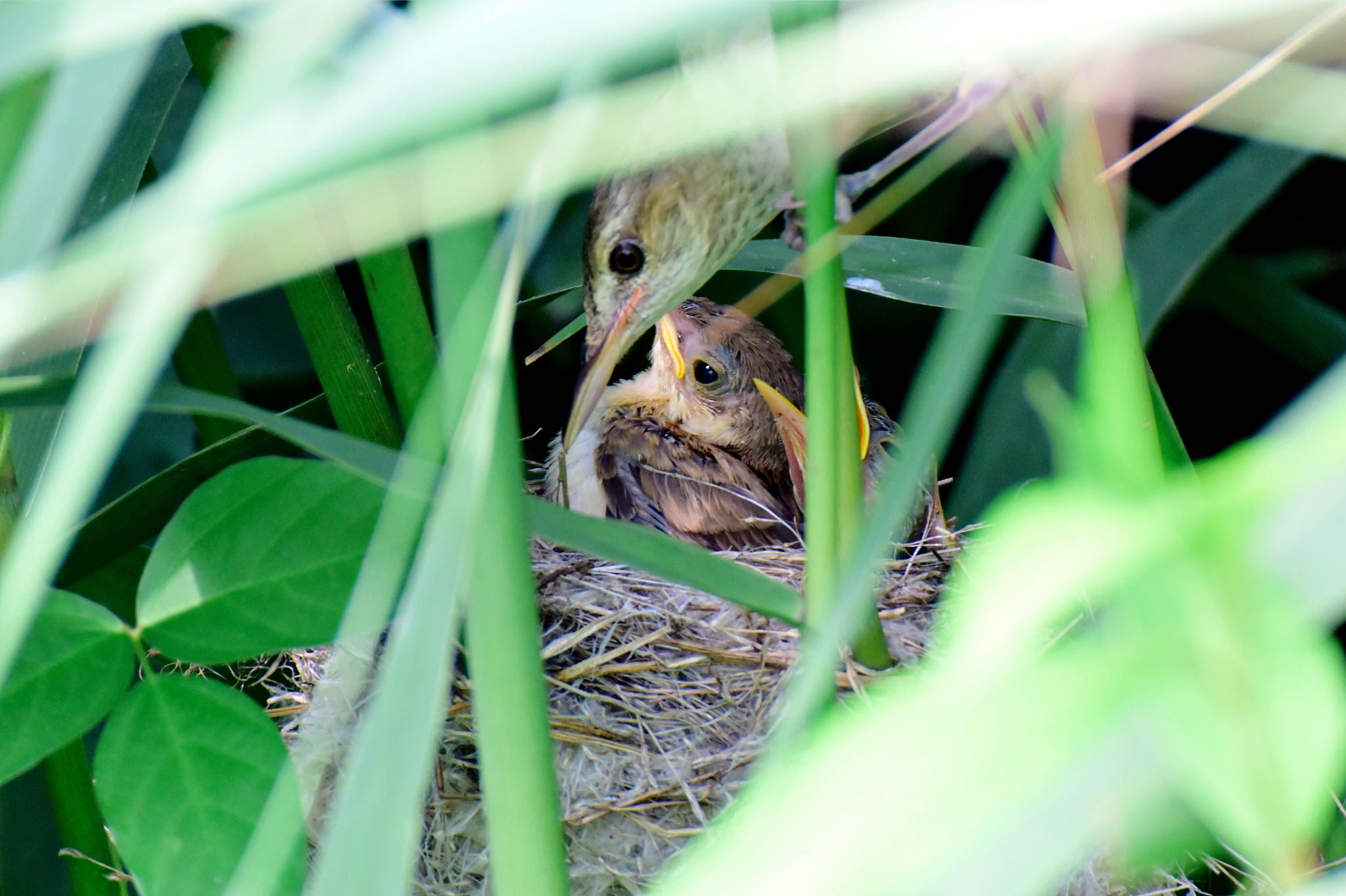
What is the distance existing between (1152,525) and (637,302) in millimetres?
1009

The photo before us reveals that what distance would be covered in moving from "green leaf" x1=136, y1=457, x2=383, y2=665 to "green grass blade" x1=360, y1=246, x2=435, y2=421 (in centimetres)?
6

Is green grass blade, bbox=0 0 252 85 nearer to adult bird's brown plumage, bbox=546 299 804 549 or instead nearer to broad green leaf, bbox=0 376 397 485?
broad green leaf, bbox=0 376 397 485

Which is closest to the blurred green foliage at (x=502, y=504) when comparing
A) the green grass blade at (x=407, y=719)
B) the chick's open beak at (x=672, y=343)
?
the green grass blade at (x=407, y=719)

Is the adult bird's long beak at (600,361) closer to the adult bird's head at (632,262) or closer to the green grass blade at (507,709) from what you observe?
the adult bird's head at (632,262)

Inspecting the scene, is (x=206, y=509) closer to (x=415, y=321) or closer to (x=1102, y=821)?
(x=415, y=321)

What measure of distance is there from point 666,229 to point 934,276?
28 centimetres

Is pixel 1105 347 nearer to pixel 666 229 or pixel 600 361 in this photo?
pixel 666 229

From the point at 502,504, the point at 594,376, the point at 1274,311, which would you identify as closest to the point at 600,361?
the point at 594,376

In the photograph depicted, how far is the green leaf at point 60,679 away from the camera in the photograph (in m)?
0.58

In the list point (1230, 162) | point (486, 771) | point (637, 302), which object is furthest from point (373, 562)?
point (1230, 162)

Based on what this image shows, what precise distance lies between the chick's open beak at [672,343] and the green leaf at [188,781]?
1.17 m

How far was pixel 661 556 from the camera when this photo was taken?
0.52 meters

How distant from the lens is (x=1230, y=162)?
5.18ft

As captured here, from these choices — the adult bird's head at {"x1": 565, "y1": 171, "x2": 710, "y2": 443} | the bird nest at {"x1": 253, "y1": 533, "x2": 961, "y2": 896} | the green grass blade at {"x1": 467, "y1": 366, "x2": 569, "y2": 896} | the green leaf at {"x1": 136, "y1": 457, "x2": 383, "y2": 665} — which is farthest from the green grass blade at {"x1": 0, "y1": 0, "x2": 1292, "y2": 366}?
the adult bird's head at {"x1": 565, "y1": 171, "x2": 710, "y2": 443}
